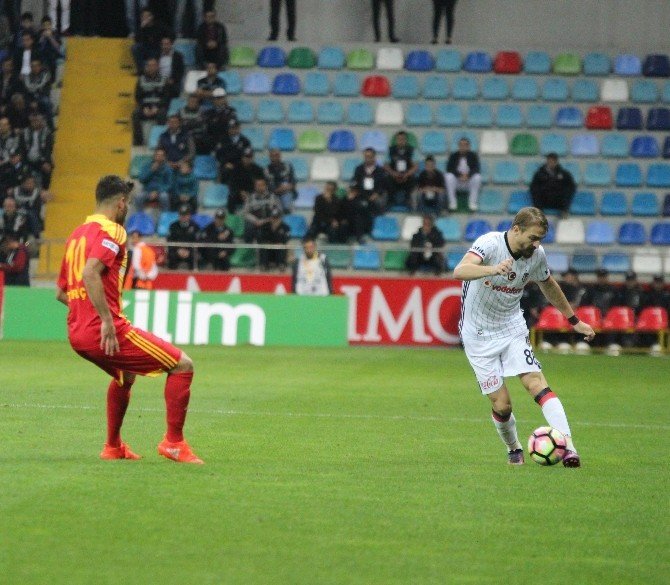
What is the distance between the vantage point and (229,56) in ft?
101

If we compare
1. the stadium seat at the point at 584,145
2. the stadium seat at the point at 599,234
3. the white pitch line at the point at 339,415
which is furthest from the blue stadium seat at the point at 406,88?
the white pitch line at the point at 339,415

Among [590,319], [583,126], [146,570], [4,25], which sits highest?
[4,25]

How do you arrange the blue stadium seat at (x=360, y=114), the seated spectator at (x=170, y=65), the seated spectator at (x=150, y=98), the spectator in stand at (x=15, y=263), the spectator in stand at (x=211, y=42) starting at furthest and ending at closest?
the blue stadium seat at (x=360, y=114) → the spectator in stand at (x=211, y=42) → the seated spectator at (x=170, y=65) → the seated spectator at (x=150, y=98) → the spectator in stand at (x=15, y=263)

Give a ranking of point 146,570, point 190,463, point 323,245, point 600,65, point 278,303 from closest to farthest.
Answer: point 146,570 < point 190,463 < point 278,303 < point 323,245 < point 600,65

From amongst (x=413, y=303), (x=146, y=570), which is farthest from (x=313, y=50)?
(x=146, y=570)

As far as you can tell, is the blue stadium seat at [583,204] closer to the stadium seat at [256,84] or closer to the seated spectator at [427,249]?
the seated spectator at [427,249]

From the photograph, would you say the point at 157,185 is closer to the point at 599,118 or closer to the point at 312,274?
the point at 312,274

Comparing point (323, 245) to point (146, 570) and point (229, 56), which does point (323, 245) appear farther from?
point (146, 570)

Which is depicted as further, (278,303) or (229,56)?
(229,56)

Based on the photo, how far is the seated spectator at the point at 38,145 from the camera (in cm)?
2761

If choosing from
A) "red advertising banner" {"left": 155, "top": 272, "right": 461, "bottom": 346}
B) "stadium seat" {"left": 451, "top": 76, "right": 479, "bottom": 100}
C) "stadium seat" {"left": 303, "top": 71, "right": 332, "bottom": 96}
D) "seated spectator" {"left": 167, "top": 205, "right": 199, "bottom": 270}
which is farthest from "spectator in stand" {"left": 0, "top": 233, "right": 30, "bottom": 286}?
"stadium seat" {"left": 451, "top": 76, "right": 479, "bottom": 100}

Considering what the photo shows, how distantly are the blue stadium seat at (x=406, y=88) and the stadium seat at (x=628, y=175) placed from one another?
485 centimetres

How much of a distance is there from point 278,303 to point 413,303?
8.51ft

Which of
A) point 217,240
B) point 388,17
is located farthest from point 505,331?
point 388,17
